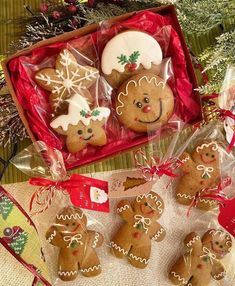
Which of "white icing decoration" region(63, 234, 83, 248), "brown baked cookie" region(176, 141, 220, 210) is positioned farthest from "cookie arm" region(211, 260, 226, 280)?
"white icing decoration" region(63, 234, 83, 248)

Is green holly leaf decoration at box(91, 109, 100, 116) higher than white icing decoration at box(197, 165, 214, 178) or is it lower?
higher

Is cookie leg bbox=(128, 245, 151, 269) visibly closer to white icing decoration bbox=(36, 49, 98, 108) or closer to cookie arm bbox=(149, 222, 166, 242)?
cookie arm bbox=(149, 222, 166, 242)

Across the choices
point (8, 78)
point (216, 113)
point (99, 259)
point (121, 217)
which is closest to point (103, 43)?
point (8, 78)

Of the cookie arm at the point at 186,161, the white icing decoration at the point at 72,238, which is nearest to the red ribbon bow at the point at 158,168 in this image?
the cookie arm at the point at 186,161

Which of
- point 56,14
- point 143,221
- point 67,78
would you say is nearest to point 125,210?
point 143,221

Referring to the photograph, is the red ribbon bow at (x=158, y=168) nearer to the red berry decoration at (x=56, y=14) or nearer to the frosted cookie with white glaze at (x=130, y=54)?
the frosted cookie with white glaze at (x=130, y=54)

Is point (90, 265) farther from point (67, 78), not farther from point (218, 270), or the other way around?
point (67, 78)

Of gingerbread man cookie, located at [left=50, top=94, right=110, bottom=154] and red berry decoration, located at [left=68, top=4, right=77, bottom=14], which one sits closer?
gingerbread man cookie, located at [left=50, top=94, right=110, bottom=154]
